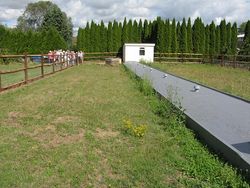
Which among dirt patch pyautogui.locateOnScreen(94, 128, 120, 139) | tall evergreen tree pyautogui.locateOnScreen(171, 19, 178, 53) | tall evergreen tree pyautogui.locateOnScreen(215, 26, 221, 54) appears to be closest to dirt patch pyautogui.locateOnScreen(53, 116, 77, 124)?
dirt patch pyautogui.locateOnScreen(94, 128, 120, 139)

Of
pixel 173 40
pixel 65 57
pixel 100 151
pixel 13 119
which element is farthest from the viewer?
pixel 173 40

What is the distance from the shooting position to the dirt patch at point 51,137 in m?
5.21

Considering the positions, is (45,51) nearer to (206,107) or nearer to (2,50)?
(2,50)

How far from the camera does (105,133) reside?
583 cm

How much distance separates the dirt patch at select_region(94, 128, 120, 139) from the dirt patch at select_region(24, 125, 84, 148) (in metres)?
0.26

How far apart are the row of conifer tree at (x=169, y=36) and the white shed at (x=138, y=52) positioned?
1.74 meters

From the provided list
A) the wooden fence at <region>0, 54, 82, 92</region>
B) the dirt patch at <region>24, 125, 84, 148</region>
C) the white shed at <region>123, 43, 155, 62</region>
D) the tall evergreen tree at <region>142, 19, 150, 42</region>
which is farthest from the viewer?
the tall evergreen tree at <region>142, 19, 150, 42</region>

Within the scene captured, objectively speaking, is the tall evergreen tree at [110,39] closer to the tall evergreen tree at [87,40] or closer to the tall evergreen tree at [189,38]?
the tall evergreen tree at [87,40]

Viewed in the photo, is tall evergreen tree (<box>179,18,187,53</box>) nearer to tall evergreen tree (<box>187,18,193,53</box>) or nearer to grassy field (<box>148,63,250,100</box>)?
tall evergreen tree (<box>187,18,193,53</box>)

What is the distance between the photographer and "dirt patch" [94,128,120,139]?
5.64 m

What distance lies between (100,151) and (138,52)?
1216 inches

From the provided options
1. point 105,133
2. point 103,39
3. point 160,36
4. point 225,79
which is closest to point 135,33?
point 160,36

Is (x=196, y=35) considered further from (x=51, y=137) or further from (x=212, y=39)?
(x=51, y=137)

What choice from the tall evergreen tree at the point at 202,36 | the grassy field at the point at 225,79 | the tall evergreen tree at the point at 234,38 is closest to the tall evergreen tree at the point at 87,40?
the tall evergreen tree at the point at 202,36
